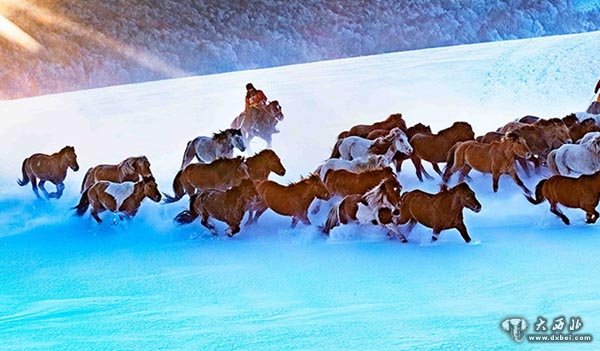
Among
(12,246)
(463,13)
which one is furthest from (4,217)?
(463,13)

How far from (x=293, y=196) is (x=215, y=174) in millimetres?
451

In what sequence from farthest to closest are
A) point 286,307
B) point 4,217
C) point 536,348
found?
point 4,217 → point 286,307 → point 536,348

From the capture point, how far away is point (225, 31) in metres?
7.82

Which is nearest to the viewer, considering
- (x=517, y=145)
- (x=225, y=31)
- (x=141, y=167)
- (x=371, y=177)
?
(x=371, y=177)

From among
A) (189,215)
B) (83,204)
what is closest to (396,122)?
(189,215)

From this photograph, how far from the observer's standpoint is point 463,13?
8.02 m

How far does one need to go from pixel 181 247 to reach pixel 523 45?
182 inches

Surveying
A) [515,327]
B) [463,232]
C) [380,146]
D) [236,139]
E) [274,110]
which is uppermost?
[274,110]

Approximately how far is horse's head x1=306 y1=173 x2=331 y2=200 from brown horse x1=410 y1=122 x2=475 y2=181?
564mm

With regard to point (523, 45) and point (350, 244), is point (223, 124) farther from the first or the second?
point (523, 45)

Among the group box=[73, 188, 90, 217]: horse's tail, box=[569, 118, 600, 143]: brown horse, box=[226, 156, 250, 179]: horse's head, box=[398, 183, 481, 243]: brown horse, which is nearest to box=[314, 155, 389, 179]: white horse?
box=[226, 156, 250, 179]: horse's head

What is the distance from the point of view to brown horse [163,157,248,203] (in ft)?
Answer: 11.4

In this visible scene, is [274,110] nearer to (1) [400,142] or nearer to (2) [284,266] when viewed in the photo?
(1) [400,142]

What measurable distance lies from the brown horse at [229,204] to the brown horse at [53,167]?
0.96 m
